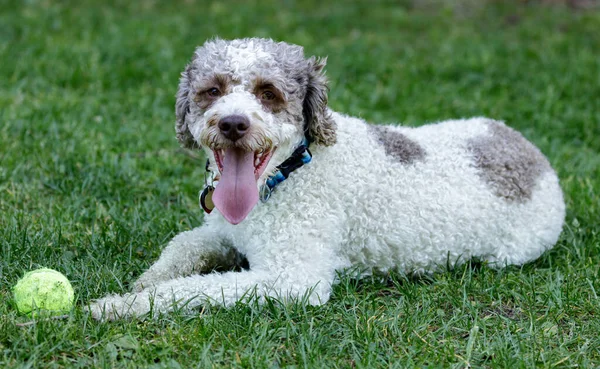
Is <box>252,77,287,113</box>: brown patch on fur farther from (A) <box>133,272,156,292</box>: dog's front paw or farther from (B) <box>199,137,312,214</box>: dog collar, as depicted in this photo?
(A) <box>133,272,156,292</box>: dog's front paw

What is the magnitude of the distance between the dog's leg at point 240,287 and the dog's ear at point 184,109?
27.9 inches

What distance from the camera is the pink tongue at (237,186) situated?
366cm

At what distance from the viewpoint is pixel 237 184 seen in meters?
3.67

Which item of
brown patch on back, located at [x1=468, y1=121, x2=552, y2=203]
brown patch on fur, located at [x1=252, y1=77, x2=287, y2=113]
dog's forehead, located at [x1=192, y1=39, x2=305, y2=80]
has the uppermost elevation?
dog's forehead, located at [x1=192, y1=39, x2=305, y2=80]

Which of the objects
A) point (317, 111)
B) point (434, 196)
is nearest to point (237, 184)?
point (317, 111)

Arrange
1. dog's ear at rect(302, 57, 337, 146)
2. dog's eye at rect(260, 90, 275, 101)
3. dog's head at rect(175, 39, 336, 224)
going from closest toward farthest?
dog's head at rect(175, 39, 336, 224), dog's eye at rect(260, 90, 275, 101), dog's ear at rect(302, 57, 337, 146)

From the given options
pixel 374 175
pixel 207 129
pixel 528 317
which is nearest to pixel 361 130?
pixel 374 175

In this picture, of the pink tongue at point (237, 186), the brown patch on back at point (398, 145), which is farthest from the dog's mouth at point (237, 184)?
the brown patch on back at point (398, 145)

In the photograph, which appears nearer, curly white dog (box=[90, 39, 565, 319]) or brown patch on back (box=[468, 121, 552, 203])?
curly white dog (box=[90, 39, 565, 319])

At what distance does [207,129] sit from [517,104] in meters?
4.55

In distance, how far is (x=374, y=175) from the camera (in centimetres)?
408

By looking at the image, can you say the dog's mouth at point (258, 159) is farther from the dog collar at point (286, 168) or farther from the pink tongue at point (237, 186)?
the dog collar at point (286, 168)

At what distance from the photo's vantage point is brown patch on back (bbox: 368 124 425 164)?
13.8 ft

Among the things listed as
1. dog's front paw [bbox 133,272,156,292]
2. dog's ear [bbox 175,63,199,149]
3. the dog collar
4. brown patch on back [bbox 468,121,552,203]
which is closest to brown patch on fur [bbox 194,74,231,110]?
dog's ear [bbox 175,63,199,149]
